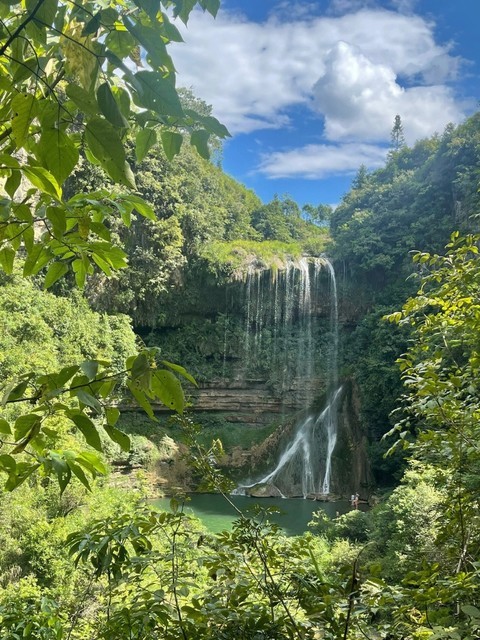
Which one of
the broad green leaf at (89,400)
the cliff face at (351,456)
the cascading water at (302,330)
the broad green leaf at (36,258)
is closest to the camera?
the broad green leaf at (89,400)

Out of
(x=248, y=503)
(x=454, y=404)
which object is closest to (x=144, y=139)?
(x=454, y=404)

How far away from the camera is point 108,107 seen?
0.61 meters

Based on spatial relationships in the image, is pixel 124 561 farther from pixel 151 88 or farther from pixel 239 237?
pixel 239 237

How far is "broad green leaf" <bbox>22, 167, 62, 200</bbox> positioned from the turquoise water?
11086 mm

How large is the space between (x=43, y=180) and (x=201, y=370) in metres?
18.2

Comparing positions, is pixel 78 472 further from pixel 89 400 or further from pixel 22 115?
pixel 22 115

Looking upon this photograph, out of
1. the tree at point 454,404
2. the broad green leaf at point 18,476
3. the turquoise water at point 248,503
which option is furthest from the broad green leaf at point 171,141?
the turquoise water at point 248,503

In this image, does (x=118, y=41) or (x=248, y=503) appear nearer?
(x=118, y=41)

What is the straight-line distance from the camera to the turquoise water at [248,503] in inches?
448

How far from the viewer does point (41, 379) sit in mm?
685

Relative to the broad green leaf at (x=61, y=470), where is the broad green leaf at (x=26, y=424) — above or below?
above

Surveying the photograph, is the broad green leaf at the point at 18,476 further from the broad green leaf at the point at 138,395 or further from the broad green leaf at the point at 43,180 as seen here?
the broad green leaf at the point at 43,180

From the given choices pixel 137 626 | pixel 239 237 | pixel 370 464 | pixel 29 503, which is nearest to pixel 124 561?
pixel 137 626

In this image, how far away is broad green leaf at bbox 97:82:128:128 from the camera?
23.8 inches
